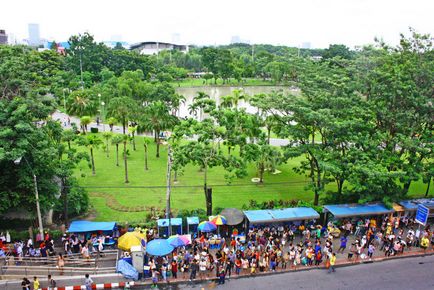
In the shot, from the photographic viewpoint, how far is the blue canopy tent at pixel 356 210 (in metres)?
24.6

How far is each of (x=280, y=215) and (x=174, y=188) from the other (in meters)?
10.6

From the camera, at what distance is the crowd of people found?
19.8 m

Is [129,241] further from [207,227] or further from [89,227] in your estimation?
[207,227]

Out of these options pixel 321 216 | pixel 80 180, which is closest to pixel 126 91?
pixel 80 180

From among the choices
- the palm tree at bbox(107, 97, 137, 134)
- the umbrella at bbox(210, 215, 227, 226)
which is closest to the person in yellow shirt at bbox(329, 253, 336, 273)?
the umbrella at bbox(210, 215, 227, 226)

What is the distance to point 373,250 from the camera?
21.6 meters

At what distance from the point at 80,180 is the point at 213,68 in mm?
73903

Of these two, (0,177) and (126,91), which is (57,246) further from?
(126,91)

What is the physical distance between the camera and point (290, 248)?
21531 mm

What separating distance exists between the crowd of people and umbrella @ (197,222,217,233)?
488 millimetres

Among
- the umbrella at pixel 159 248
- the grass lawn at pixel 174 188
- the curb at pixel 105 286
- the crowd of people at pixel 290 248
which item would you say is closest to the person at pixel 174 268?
the crowd of people at pixel 290 248

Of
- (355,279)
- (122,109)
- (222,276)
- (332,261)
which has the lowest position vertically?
(355,279)

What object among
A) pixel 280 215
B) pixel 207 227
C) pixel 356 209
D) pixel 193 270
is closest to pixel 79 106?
pixel 207 227

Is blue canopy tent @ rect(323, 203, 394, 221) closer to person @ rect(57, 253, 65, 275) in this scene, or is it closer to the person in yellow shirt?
the person in yellow shirt
